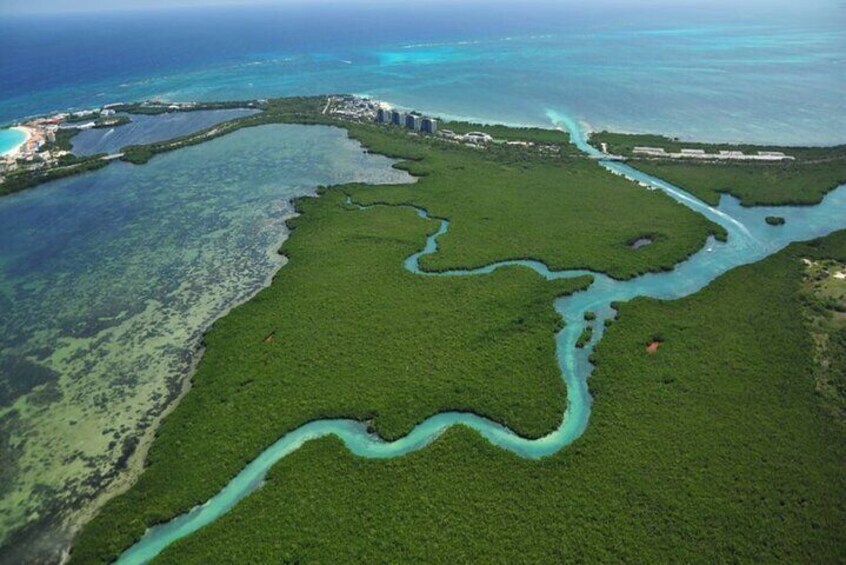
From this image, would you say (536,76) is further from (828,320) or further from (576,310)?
(828,320)

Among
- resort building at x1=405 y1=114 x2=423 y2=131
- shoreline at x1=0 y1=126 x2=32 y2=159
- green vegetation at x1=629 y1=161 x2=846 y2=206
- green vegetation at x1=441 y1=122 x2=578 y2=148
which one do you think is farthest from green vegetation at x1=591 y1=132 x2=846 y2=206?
shoreline at x1=0 y1=126 x2=32 y2=159

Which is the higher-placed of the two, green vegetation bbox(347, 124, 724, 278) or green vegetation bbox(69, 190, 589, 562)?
green vegetation bbox(347, 124, 724, 278)

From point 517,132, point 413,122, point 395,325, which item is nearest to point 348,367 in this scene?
point 395,325

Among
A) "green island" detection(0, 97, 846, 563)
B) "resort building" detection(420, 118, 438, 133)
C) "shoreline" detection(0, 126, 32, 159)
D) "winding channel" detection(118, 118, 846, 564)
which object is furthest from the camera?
"resort building" detection(420, 118, 438, 133)

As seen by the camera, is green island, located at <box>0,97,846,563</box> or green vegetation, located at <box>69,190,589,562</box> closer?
green island, located at <box>0,97,846,563</box>

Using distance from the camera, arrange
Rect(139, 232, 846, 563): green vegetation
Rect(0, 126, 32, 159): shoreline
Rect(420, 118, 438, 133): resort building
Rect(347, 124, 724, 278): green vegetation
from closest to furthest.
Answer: Rect(139, 232, 846, 563): green vegetation
Rect(347, 124, 724, 278): green vegetation
Rect(0, 126, 32, 159): shoreline
Rect(420, 118, 438, 133): resort building

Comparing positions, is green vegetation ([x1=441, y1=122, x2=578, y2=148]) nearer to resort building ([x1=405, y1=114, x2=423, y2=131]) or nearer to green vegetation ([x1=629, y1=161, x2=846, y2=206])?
resort building ([x1=405, y1=114, x2=423, y2=131])

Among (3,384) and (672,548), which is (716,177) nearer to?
(672,548)
